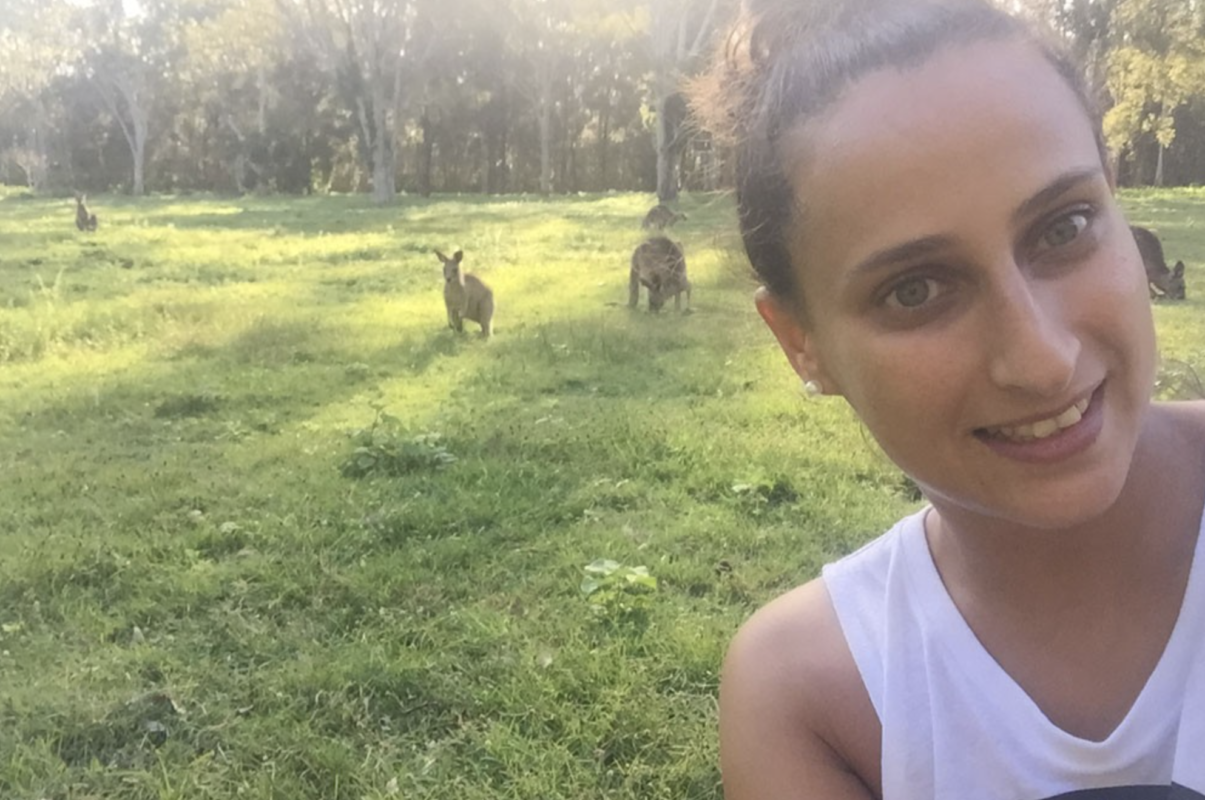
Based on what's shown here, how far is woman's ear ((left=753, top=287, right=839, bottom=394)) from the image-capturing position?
121 cm

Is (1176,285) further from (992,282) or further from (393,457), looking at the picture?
(992,282)

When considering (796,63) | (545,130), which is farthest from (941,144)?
(545,130)

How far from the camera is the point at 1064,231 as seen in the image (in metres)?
1.02

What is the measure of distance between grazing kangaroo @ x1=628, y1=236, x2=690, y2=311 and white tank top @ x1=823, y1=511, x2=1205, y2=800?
7.26 meters

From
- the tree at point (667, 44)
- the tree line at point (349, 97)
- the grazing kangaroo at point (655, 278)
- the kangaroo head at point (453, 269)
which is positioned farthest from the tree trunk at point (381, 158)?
the kangaroo head at point (453, 269)

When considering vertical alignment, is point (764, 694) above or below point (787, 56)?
below

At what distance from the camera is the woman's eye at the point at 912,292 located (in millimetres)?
1020

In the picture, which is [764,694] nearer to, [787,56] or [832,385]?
[832,385]

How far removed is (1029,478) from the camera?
1.01 m

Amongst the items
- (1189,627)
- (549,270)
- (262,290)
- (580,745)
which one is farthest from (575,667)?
(549,270)

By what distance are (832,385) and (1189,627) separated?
40cm

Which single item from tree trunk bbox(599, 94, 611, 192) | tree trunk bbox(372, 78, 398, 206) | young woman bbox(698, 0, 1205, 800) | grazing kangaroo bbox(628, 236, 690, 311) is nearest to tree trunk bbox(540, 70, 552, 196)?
tree trunk bbox(599, 94, 611, 192)

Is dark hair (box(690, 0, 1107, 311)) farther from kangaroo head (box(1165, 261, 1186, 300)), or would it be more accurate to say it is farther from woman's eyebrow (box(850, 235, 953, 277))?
kangaroo head (box(1165, 261, 1186, 300))

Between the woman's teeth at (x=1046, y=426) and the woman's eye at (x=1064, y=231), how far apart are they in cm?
14
